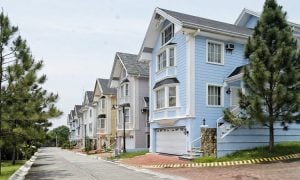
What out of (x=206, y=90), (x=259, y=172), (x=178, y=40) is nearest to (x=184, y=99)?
(x=206, y=90)

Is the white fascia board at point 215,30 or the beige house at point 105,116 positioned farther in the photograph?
the beige house at point 105,116

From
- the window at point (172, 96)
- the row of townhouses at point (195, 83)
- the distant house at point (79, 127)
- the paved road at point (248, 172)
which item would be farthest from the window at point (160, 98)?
the distant house at point (79, 127)

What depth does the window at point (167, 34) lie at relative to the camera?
28.1m

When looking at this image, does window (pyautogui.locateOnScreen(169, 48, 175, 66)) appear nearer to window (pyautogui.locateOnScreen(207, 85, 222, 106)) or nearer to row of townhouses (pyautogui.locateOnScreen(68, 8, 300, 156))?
row of townhouses (pyautogui.locateOnScreen(68, 8, 300, 156))

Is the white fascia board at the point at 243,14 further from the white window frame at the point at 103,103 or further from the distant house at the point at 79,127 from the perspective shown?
the distant house at the point at 79,127

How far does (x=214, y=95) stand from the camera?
25.6m

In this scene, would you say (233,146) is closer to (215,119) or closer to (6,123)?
(215,119)

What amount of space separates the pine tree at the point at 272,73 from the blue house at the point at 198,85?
262 cm

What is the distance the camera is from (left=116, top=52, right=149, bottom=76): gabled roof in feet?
127

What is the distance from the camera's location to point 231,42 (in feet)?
86.1

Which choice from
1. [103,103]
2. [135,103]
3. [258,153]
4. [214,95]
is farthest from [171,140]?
[103,103]

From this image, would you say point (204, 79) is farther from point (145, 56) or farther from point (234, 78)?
point (145, 56)

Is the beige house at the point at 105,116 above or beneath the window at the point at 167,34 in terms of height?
beneath

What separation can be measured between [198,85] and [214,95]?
160 cm
